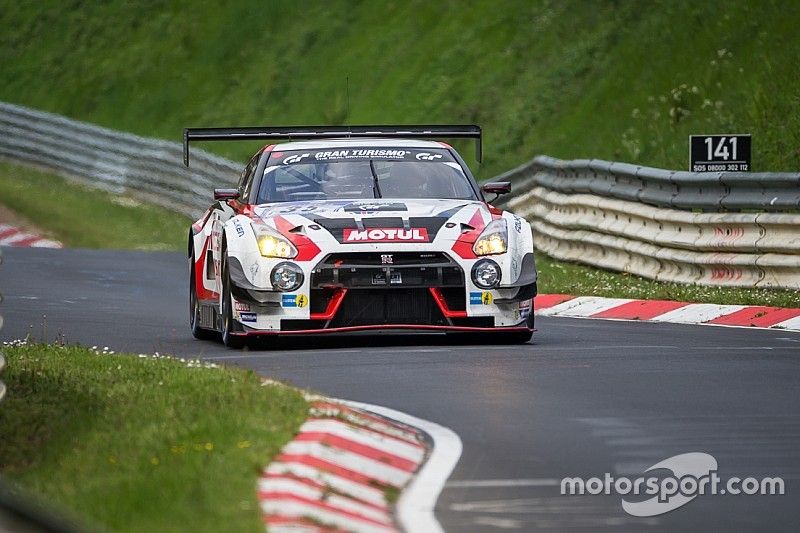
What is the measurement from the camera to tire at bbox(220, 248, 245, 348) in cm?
1384

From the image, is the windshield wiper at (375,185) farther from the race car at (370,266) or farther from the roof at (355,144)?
the roof at (355,144)

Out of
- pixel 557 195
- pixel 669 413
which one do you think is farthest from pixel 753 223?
pixel 669 413

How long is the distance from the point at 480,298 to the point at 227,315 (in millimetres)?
1773

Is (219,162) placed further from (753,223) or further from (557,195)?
(753,223)

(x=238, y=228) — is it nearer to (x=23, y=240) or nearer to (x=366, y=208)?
(x=366, y=208)

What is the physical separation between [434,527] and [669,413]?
3257 millimetres

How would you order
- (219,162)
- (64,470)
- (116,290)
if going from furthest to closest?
(219,162) → (116,290) → (64,470)

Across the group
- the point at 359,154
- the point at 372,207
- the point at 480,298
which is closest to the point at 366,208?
the point at 372,207

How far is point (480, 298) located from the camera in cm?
1359

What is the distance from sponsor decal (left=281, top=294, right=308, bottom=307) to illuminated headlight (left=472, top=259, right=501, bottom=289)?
114 cm

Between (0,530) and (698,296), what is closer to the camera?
(0,530)

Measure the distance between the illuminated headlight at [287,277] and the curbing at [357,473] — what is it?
3769 millimetres

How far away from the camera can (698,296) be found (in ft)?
59.4

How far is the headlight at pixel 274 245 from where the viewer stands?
44.3 feet
